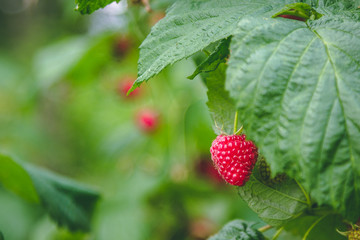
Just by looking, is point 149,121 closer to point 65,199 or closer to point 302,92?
point 65,199

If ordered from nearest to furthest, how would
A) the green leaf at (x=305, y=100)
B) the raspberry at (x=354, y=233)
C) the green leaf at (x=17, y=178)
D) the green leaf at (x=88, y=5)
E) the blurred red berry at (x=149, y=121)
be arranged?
the green leaf at (x=305, y=100) < the raspberry at (x=354, y=233) < the green leaf at (x=88, y=5) < the green leaf at (x=17, y=178) < the blurred red berry at (x=149, y=121)

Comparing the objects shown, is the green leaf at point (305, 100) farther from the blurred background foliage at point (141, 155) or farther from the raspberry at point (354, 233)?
the blurred background foliage at point (141, 155)

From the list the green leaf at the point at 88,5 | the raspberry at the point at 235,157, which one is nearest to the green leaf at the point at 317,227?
the raspberry at the point at 235,157

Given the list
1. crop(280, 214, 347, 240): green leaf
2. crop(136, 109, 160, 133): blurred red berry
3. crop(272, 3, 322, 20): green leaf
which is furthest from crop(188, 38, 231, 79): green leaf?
crop(136, 109, 160, 133): blurred red berry

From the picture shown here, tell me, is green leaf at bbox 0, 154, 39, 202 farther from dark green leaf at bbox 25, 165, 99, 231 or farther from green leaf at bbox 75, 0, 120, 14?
green leaf at bbox 75, 0, 120, 14

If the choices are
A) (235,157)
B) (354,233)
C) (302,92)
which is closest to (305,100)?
(302,92)

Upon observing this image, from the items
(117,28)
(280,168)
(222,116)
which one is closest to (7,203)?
(117,28)

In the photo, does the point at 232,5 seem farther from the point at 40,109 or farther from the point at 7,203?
the point at 40,109
